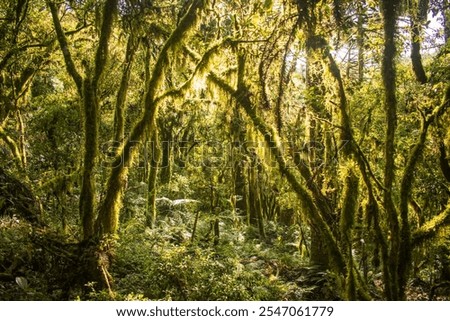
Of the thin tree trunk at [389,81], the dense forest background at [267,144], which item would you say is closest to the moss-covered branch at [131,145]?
the dense forest background at [267,144]

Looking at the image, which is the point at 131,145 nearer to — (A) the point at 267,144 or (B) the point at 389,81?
(A) the point at 267,144

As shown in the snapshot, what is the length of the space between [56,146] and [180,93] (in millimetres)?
6767

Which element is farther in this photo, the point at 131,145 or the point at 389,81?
the point at 131,145

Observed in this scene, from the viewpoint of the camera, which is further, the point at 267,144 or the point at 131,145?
the point at 131,145

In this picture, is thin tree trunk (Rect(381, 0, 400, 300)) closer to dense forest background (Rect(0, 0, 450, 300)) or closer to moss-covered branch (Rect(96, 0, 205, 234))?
dense forest background (Rect(0, 0, 450, 300))

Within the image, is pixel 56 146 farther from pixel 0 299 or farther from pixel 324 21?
pixel 324 21

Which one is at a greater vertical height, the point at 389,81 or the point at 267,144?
the point at 389,81

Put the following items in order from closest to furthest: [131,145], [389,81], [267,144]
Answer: [389,81], [267,144], [131,145]

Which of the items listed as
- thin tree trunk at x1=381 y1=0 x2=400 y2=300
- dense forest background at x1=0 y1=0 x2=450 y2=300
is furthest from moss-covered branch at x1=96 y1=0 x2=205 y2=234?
thin tree trunk at x1=381 y1=0 x2=400 y2=300

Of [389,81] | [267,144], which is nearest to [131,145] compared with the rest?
[267,144]

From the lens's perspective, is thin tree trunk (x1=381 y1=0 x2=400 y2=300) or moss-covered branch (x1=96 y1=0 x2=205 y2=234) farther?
moss-covered branch (x1=96 y1=0 x2=205 y2=234)

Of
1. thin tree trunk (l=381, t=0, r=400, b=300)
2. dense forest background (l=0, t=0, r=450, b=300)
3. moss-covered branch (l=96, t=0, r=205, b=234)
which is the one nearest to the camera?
thin tree trunk (l=381, t=0, r=400, b=300)

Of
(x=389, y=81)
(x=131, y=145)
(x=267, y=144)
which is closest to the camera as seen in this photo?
(x=389, y=81)

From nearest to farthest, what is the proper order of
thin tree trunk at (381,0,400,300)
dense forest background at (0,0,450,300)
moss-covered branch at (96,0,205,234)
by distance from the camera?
thin tree trunk at (381,0,400,300) < dense forest background at (0,0,450,300) < moss-covered branch at (96,0,205,234)
